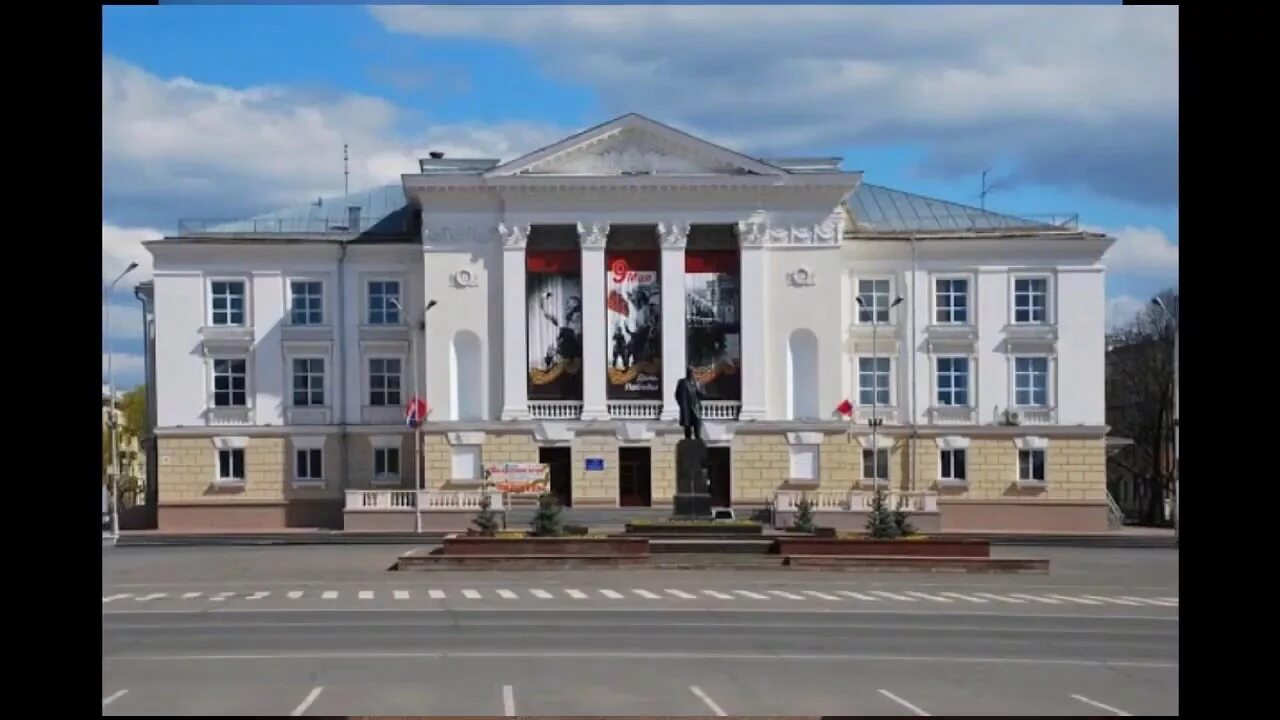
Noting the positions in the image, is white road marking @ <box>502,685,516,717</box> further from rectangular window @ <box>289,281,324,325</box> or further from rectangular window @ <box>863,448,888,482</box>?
rectangular window @ <box>289,281,324,325</box>

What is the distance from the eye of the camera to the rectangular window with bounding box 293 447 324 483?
61.3 meters

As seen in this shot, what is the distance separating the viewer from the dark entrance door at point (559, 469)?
5956 cm

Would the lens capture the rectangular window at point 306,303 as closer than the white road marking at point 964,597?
No

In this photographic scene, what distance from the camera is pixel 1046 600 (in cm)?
3064

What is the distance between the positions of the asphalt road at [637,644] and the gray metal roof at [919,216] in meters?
27.4

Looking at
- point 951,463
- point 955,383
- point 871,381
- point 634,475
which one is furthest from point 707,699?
point 955,383

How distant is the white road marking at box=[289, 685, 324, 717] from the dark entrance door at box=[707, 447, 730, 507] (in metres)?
43.0

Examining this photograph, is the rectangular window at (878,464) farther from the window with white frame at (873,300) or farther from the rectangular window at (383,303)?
the rectangular window at (383,303)

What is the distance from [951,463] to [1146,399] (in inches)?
487

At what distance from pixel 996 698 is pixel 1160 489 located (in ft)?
190

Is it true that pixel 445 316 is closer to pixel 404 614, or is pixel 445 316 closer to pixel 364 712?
pixel 404 614

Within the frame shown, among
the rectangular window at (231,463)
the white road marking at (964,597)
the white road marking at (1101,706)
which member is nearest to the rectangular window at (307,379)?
the rectangular window at (231,463)

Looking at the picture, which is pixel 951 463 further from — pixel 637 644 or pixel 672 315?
pixel 637 644
